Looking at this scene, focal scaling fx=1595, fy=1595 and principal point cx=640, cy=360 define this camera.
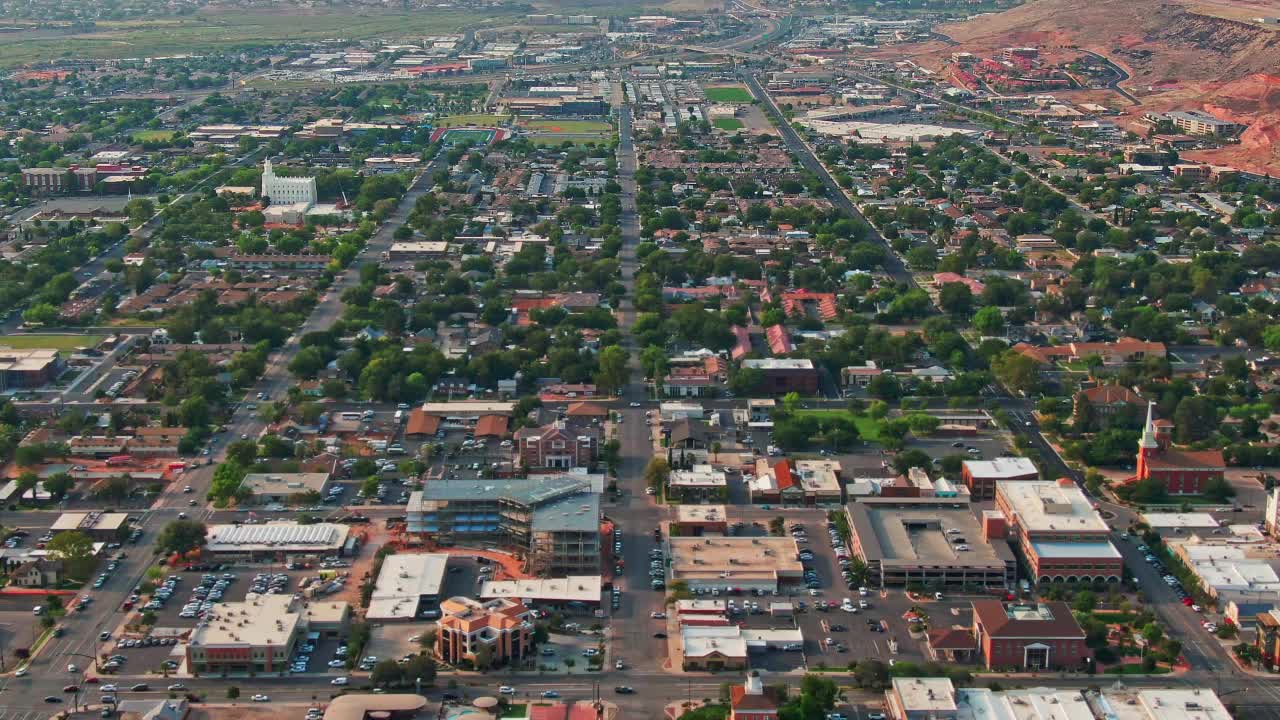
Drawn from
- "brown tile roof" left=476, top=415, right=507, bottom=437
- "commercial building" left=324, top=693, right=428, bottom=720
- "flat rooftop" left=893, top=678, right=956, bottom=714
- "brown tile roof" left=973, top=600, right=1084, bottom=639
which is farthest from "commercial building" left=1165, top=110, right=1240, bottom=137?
"commercial building" left=324, top=693, right=428, bottom=720

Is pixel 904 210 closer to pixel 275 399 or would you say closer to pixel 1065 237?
pixel 1065 237

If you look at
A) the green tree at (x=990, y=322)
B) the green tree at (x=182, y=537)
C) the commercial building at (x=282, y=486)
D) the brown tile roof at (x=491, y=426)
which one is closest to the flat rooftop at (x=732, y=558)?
the brown tile roof at (x=491, y=426)

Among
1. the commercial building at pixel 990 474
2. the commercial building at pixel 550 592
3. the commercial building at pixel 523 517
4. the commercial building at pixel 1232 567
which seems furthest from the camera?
the commercial building at pixel 990 474

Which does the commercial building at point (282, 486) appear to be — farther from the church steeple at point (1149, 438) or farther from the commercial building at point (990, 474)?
the church steeple at point (1149, 438)

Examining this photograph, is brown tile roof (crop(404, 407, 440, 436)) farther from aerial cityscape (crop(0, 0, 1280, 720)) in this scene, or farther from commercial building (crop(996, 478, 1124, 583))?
commercial building (crop(996, 478, 1124, 583))

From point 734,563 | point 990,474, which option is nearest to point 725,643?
point 734,563
